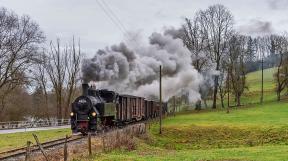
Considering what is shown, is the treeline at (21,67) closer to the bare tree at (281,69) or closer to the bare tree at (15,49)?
the bare tree at (15,49)

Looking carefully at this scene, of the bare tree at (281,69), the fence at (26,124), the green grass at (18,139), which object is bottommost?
the fence at (26,124)

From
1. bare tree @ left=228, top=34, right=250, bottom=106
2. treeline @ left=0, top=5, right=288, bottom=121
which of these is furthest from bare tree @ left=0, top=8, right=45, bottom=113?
bare tree @ left=228, top=34, right=250, bottom=106

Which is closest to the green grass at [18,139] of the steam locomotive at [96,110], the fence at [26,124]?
the steam locomotive at [96,110]

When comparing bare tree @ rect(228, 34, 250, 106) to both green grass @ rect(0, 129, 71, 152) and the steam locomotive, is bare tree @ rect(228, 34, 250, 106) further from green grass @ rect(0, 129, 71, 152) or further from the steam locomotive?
green grass @ rect(0, 129, 71, 152)

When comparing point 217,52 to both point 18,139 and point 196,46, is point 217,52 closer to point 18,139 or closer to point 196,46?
point 196,46

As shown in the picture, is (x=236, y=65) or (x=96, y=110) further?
(x=236, y=65)

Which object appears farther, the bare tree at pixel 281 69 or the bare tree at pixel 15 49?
the bare tree at pixel 281 69

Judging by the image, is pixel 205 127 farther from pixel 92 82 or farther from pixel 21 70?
pixel 21 70

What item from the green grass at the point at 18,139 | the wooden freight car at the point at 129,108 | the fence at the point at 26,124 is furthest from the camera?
the fence at the point at 26,124

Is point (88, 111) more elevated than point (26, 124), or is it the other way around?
point (88, 111)

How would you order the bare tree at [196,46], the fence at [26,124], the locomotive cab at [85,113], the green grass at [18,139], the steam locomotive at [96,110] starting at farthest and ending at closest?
the bare tree at [196,46] → the fence at [26,124] → the steam locomotive at [96,110] → the locomotive cab at [85,113] → the green grass at [18,139]

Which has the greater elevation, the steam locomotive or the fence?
the steam locomotive

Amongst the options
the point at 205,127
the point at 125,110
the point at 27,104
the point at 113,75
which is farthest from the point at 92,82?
the point at 27,104

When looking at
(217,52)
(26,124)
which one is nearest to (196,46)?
(217,52)
